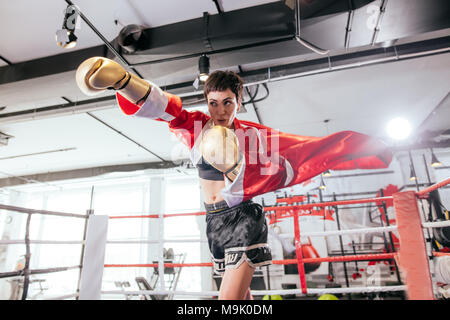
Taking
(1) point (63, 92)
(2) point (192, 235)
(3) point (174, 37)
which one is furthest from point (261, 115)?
(2) point (192, 235)

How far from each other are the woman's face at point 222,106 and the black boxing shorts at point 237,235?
35cm

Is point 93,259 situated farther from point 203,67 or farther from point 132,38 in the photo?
point 132,38

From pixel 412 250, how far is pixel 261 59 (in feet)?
6.38

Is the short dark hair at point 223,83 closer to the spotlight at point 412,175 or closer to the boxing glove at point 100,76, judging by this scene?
the boxing glove at point 100,76

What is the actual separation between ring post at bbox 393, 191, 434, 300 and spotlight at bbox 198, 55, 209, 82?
5.48 feet

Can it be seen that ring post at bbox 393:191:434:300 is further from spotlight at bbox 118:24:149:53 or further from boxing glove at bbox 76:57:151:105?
spotlight at bbox 118:24:149:53

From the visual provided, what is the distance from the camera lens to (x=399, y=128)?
512 cm

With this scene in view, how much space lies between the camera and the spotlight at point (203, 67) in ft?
7.80

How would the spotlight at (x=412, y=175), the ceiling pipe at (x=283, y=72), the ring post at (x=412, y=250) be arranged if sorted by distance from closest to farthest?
the ring post at (x=412, y=250) < the ceiling pipe at (x=283, y=72) < the spotlight at (x=412, y=175)

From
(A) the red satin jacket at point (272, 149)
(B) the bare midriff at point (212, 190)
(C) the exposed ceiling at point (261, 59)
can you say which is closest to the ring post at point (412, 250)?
(A) the red satin jacket at point (272, 149)

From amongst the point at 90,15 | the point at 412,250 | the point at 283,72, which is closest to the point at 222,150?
the point at 412,250

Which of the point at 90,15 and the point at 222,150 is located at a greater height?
the point at 90,15

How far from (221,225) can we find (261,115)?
388 centimetres

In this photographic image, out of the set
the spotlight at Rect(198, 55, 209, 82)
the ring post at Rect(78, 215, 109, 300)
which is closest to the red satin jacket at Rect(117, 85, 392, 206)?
the spotlight at Rect(198, 55, 209, 82)
